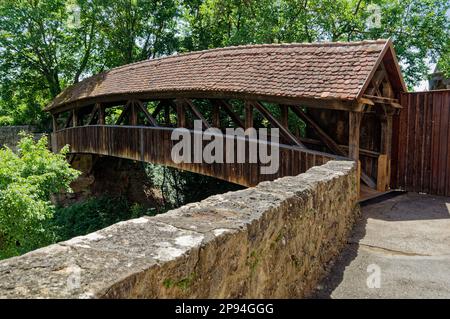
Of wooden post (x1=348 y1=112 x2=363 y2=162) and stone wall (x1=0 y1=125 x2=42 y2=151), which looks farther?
stone wall (x1=0 y1=125 x2=42 y2=151)

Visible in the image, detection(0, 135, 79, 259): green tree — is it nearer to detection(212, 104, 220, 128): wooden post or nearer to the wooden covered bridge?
the wooden covered bridge

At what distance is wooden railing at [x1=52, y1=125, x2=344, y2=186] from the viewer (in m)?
7.46

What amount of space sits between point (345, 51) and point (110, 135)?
9076 mm

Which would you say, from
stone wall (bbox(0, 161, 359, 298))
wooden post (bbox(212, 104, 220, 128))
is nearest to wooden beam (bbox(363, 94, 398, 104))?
stone wall (bbox(0, 161, 359, 298))

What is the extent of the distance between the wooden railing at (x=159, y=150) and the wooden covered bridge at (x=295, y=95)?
3cm

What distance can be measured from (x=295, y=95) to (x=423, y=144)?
276cm

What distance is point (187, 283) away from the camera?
71.4 inches

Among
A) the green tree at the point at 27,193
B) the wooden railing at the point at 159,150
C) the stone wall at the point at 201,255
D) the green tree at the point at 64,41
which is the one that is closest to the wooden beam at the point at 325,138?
the wooden railing at the point at 159,150

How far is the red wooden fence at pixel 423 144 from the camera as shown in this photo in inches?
281

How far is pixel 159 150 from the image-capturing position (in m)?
11.3

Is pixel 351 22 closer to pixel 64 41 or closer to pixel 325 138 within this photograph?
pixel 325 138

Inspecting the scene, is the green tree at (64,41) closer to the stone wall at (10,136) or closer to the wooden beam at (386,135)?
the stone wall at (10,136)

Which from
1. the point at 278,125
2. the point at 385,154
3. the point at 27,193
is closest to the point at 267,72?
the point at 278,125

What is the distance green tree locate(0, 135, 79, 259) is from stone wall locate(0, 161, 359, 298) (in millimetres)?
7455
